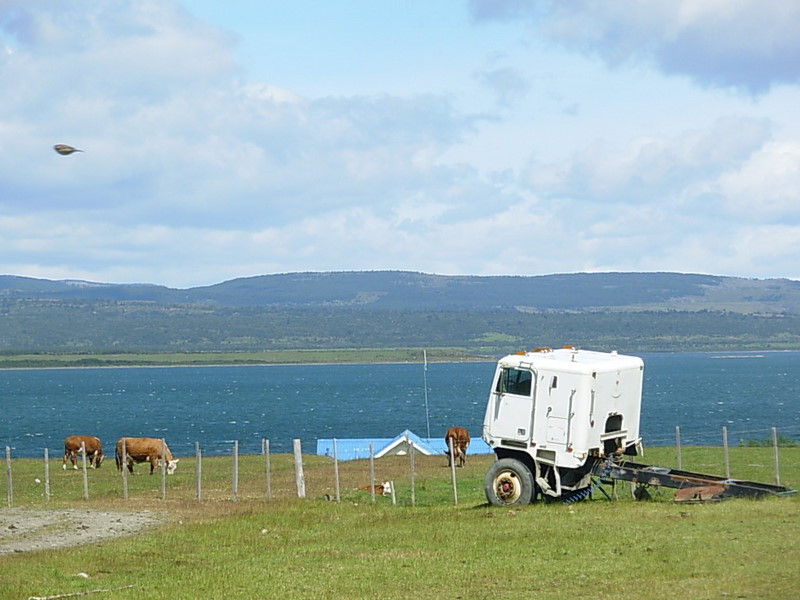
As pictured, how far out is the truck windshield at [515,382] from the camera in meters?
26.4

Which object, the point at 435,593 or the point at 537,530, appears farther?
the point at 537,530

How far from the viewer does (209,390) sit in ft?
634

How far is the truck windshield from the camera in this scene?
2638cm

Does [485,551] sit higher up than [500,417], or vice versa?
[500,417]

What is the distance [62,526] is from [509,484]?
31.0 ft

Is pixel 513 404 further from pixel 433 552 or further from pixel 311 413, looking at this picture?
pixel 311 413

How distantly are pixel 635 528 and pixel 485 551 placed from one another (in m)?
3.12

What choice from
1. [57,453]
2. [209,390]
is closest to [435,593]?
[57,453]

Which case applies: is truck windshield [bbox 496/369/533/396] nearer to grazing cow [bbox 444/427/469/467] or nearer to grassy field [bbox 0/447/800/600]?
grassy field [bbox 0/447/800/600]

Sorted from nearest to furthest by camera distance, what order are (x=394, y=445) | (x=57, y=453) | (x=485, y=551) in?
(x=485, y=551), (x=394, y=445), (x=57, y=453)

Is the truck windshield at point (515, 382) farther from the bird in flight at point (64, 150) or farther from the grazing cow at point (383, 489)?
the bird in flight at point (64, 150)

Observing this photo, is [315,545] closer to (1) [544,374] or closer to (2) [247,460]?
(1) [544,374]

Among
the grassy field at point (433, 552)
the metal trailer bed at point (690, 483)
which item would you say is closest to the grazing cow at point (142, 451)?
the grassy field at point (433, 552)

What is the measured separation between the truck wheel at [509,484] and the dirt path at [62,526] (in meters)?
7.15
